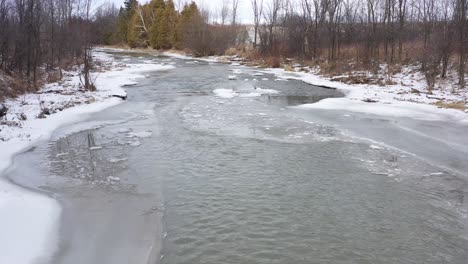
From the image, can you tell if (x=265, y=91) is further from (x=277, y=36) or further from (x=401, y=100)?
(x=277, y=36)

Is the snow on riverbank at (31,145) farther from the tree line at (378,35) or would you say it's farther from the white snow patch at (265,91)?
the tree line at (378,35)

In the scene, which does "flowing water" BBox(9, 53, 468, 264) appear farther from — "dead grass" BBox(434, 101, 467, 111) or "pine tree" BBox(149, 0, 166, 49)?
"pine tree" BBox(149, 0, 166, 49)

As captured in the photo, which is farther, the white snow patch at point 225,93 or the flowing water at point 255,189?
the white snow patch at point 225,93

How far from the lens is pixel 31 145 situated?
377 inches

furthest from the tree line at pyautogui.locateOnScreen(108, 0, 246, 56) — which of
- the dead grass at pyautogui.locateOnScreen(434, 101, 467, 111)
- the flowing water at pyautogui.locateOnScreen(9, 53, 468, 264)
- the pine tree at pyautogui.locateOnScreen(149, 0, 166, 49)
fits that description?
the flowing water at pyautogui.locateOnScreen(9, 53, 468, 264)

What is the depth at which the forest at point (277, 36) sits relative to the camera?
1838cm

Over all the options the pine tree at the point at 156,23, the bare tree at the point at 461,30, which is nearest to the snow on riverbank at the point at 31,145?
the bare tree at the point at 461,30

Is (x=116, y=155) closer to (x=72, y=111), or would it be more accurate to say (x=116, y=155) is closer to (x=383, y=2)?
(x=72, y=111)

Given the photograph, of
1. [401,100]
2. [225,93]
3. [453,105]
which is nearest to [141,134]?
[225,93]

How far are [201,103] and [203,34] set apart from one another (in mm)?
39627

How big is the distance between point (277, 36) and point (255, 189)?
4008cm

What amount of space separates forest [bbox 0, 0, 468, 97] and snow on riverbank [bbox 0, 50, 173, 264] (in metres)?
2.11

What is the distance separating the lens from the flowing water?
16.6 ft

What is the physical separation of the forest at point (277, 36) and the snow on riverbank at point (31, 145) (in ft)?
6.92
